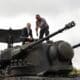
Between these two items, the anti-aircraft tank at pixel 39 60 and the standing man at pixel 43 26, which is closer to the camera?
the anti-aircraft tank at pixel 39 60

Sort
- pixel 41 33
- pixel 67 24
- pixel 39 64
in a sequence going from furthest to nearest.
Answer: pixel 41 33
pixel 39 64
pixel 67 24

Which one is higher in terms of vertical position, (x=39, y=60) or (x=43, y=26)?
(x=43, y=26)

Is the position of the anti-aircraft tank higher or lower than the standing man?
lower

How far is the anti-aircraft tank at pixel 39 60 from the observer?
1838 centimetres

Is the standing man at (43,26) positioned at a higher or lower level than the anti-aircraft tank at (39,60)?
higher

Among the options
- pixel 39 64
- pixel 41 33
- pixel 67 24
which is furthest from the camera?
pixel 41 33

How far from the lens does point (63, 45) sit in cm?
1886

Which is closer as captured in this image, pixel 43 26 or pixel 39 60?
pixel 39 60

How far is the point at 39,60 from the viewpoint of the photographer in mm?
18672

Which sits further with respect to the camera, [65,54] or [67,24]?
[65,54]

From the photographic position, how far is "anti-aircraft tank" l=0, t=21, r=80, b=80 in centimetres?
1838

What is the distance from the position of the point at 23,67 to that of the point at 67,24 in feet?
9.28

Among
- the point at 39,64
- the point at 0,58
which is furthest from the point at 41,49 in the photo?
the point at 0,58

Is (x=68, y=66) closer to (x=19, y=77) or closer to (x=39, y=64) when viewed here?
(x=39, y=64)
